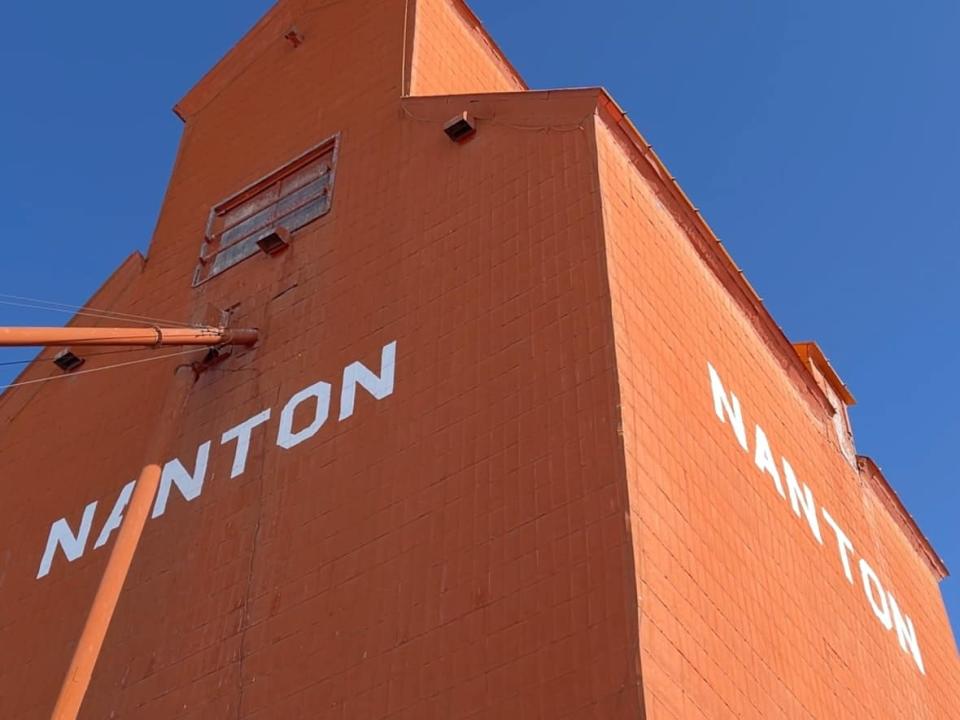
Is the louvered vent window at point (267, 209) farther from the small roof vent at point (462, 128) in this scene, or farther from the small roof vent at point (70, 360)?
the small roof vent at point (462, 128)

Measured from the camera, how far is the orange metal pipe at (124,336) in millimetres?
13648

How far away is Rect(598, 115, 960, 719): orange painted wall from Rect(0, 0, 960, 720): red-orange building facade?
0.20 ft

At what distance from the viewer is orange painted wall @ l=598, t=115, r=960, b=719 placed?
11.6 metres

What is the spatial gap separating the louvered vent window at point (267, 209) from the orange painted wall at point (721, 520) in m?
4.78

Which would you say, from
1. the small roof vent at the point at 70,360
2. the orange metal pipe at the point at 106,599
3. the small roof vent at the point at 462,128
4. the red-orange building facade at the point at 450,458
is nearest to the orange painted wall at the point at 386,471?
the red-orange building facade at the point at 450,458

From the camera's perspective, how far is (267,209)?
19203mm

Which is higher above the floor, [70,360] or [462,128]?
[462,128]

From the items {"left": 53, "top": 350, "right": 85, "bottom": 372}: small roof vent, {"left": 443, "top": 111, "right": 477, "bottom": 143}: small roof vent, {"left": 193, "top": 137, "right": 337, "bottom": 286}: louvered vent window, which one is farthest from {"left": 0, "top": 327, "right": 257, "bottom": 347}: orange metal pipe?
{"left": 443, "top": 111, "right": 477, "bottom": 143}: small roof vent

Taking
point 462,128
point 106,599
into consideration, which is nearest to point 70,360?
point 106,599

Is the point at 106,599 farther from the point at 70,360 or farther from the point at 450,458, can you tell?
the point at 70,360

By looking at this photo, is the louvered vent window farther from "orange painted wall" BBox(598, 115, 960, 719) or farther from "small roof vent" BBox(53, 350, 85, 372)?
"orange painted wall" BBox(598, 115, 960, 719)

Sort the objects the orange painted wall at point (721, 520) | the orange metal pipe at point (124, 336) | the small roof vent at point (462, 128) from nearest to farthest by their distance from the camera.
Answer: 1. the orange painted wall at point (721, 520)
2. the orange metal pipe at point (124, 336)
3. the small roof vent at point (462, 128)

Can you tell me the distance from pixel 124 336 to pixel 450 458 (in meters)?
5.02

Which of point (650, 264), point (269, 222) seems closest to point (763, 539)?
point (650, 264)
